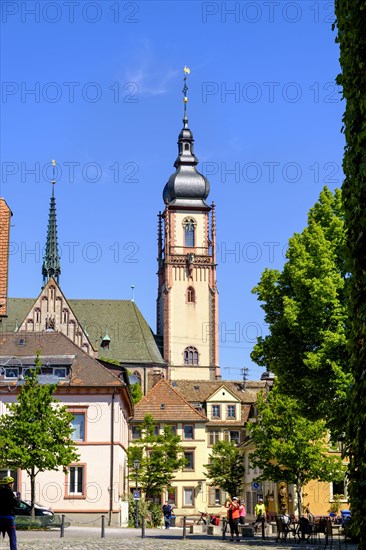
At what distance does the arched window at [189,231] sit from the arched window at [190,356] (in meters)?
14.4

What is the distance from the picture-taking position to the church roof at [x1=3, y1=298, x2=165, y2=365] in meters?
116

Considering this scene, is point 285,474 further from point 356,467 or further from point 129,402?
point 356,467

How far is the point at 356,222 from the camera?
10383 millimetres

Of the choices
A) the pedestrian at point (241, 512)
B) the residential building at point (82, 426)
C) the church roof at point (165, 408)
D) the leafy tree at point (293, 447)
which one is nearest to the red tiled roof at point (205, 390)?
the church roof at point (165, 408)

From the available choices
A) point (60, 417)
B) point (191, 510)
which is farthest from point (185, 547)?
point (191, 510)

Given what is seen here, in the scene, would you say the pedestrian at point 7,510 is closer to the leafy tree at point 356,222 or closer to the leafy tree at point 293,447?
the leafy tree at point 356,222

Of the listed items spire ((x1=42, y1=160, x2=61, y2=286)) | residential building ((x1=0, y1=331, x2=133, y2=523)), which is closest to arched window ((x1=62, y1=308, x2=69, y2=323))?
spire ((x1=42, y1=160, x2=61, y2=286))

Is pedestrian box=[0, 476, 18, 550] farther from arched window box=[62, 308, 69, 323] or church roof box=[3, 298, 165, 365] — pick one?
church roof box=[3, 298, 165, 365]

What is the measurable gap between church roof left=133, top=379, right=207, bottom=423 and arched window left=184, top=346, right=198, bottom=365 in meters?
43.0

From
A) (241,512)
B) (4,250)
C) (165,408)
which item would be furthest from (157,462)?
(4,250)

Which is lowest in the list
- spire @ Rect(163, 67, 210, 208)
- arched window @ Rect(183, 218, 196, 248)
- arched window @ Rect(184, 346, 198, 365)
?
arched window @ Rect(184, 346, 198, 365)

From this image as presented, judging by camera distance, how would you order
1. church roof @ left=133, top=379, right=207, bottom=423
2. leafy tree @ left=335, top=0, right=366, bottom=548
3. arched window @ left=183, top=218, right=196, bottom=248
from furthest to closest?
arched window @ left=183, top=218, right=196, bottom=248
church roof @ left=133, top=379, right=207, bottom=423
leafy tree @ left=335, top=0, right=366, bottom=548

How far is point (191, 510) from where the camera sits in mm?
72125

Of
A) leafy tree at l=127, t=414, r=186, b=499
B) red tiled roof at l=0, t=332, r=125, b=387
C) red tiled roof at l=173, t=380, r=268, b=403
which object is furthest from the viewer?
red tiled roof at l=173, t=380, r=268, b=403
